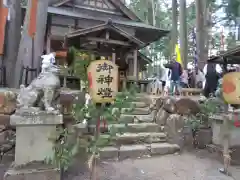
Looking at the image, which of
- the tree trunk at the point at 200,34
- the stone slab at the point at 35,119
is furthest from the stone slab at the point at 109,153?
the tree trunk at the point at 200,34

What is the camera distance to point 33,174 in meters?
3.18

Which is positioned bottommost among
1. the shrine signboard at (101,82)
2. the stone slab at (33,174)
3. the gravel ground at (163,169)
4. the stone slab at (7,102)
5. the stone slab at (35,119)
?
the gravel ground at (163,169)

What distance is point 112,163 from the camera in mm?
4672

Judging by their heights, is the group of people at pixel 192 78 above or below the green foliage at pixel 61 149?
above

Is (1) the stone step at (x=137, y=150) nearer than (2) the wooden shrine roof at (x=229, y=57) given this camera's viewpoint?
No

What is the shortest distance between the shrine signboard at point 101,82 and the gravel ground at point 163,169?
1.78m

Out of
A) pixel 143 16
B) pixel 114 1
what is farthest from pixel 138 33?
pixel 143 16

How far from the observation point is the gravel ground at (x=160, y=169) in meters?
3.98

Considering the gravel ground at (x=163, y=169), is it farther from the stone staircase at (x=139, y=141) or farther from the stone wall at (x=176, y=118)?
the stone wall at (x=176, y=118)

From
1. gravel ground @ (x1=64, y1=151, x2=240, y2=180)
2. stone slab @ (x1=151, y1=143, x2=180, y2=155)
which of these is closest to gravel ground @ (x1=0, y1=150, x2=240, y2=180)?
gravel ground @ (x1=64, y1=151, x2=240, y2=180)

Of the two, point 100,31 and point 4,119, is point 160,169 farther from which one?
point 100,31

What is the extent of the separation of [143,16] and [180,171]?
25.1 metres

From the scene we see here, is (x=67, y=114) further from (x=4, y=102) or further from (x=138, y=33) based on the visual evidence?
(x=138, y=33)

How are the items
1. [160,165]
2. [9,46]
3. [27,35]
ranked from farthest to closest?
[9,46], [27,35], [160,165]
